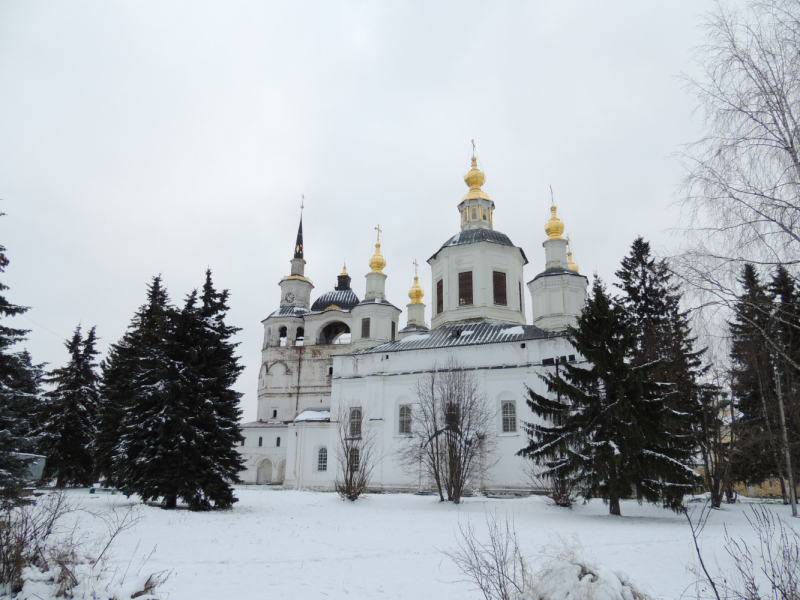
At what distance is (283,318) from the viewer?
4956cm

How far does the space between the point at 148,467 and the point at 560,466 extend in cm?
1261

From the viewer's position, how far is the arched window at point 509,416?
28.6 meters

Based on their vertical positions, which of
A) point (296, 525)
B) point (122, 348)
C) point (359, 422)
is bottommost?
point (296, 525)

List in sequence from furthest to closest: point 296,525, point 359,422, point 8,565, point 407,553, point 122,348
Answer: point 359,422 < point 122,348 < point 296,525 < point 407,553 < point 8,565

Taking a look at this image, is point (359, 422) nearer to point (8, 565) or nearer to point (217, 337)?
point (217, 337)

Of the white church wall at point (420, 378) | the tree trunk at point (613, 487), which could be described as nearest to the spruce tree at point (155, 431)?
the tree trunk at point (613, 487)

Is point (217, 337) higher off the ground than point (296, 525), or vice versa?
point (217, 337)

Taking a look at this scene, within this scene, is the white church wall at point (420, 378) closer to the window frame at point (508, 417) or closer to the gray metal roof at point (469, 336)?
the window frame at point (508, 417)

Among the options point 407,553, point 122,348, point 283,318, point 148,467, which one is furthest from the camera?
point 283,318

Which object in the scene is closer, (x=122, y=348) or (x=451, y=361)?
(x=122, y=348)

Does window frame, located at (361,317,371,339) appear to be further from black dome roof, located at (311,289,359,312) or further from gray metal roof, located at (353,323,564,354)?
black dome roof, located at (311,289,359,312)

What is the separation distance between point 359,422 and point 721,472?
18.9 meters

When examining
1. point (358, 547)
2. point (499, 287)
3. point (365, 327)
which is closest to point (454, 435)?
point (358, 547)

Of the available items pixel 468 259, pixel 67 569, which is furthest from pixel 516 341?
pixel 67 569
